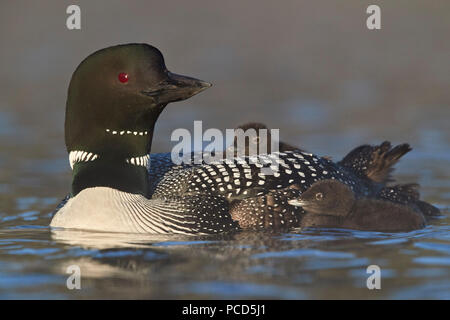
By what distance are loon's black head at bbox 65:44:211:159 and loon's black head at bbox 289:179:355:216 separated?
1.08 meters

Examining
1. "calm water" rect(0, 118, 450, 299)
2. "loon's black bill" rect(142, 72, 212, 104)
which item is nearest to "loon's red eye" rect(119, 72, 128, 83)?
"loon's black bill" rect(142, 72, 212, 104)

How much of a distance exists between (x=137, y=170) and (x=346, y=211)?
156cm

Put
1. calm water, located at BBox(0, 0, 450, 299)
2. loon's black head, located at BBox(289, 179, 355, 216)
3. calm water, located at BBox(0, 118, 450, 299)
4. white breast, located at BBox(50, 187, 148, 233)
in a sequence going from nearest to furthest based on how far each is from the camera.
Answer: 1. calm water, located at BBox(0, 118, 450, 299)
2. calm water, located at BBox(0, 0, 450, 299)
3. white breast, located at BBox(50, 187, 148, 233)
4. loon's black head, located at BBox(289, 179, 355, 216)

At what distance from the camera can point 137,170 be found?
688 centimetres

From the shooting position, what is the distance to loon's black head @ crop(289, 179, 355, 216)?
6770mm

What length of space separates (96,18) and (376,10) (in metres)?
4.43

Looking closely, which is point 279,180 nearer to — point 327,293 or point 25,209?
point 327,293

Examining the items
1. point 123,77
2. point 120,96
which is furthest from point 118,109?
point 123,77

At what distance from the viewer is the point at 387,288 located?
5496mm

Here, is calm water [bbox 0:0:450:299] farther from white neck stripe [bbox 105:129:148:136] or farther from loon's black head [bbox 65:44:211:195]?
white neck stripe [bbox 105:129:148:136]

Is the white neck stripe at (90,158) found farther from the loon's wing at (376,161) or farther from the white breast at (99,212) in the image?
the loon's wing at (376,161)

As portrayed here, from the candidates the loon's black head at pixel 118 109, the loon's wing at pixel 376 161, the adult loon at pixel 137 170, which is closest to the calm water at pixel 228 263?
the adult loon at pixel 137 170
